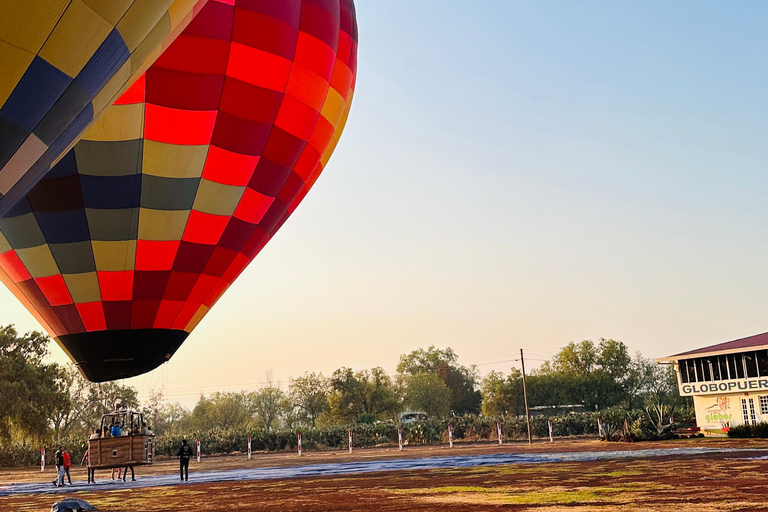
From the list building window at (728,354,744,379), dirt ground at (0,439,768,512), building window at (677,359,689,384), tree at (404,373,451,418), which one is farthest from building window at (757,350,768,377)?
tree at (404,373,451,418)

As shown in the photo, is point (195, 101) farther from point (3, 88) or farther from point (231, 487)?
point (231, 487)

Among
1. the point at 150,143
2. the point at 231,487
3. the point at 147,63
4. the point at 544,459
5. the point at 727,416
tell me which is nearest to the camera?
the point at 147,63

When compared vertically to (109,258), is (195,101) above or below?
above

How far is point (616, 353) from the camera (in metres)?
73.0

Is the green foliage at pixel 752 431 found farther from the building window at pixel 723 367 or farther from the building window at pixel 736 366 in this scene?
the building window at pixel 723 367

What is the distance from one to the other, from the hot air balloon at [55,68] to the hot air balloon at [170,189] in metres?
4.64

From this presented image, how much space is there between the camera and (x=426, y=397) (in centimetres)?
7531

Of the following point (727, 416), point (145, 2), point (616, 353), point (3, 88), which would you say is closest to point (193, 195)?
point (145, 2)

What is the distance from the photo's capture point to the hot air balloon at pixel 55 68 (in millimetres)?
4102

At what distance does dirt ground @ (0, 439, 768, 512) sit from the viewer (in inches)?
411

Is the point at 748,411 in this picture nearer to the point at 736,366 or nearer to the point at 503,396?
the point at 736,366

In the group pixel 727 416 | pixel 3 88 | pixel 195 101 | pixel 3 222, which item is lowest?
pixel 727 416

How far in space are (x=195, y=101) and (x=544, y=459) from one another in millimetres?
15692

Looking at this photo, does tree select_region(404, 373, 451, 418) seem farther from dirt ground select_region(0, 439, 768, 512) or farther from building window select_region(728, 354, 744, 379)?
dirt ground select_region(0, 439, 768, 512)
